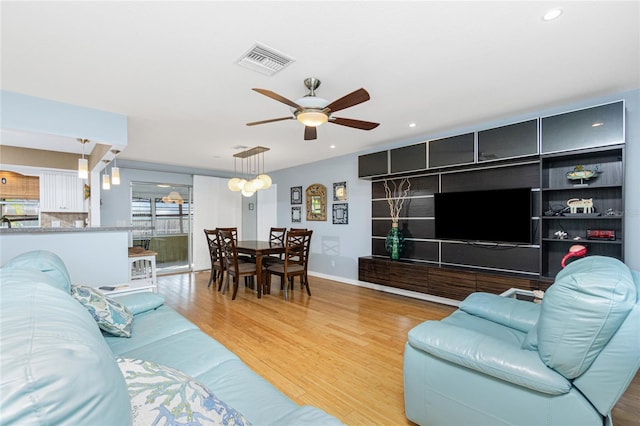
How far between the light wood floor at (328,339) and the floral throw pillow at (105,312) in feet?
3.54

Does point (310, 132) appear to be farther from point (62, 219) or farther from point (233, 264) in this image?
point (62, 219)

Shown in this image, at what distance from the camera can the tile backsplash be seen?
16.1 ft

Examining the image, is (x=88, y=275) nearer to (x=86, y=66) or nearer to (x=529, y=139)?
(x=86, y=66)

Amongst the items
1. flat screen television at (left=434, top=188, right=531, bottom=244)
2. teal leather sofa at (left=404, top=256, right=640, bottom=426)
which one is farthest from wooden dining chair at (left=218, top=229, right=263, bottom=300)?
teal leather sofa at (left=404, top=256, right=640, bottom=426)

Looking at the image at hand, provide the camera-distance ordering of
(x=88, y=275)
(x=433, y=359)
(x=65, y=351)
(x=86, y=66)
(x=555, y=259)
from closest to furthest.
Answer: (x=65, y=351) → (x=433, y=359) → (x=86, y=66) → (x=88, y=275) → (x=555, y=259)

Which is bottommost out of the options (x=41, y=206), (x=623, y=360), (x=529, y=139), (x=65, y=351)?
(x=623, y=360)

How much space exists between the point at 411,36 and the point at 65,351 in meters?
2.31

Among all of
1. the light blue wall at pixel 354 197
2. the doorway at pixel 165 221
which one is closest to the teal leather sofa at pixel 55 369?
the light blue wall at pixel 354 197

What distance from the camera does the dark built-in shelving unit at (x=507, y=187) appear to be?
3.00 m

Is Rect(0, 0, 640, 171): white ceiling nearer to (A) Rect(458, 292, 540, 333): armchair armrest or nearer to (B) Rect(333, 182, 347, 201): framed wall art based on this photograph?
(A) Rect(458, 292, 540, 333): armchair armrest

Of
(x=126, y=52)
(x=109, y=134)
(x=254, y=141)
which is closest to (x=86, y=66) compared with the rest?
(x=126, y=52)

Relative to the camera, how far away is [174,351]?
1711mm

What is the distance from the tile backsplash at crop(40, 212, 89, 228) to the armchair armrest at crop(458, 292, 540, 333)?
6121 millimetres

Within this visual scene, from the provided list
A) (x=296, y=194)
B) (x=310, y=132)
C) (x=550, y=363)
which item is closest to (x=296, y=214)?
(x=296, y=194)
